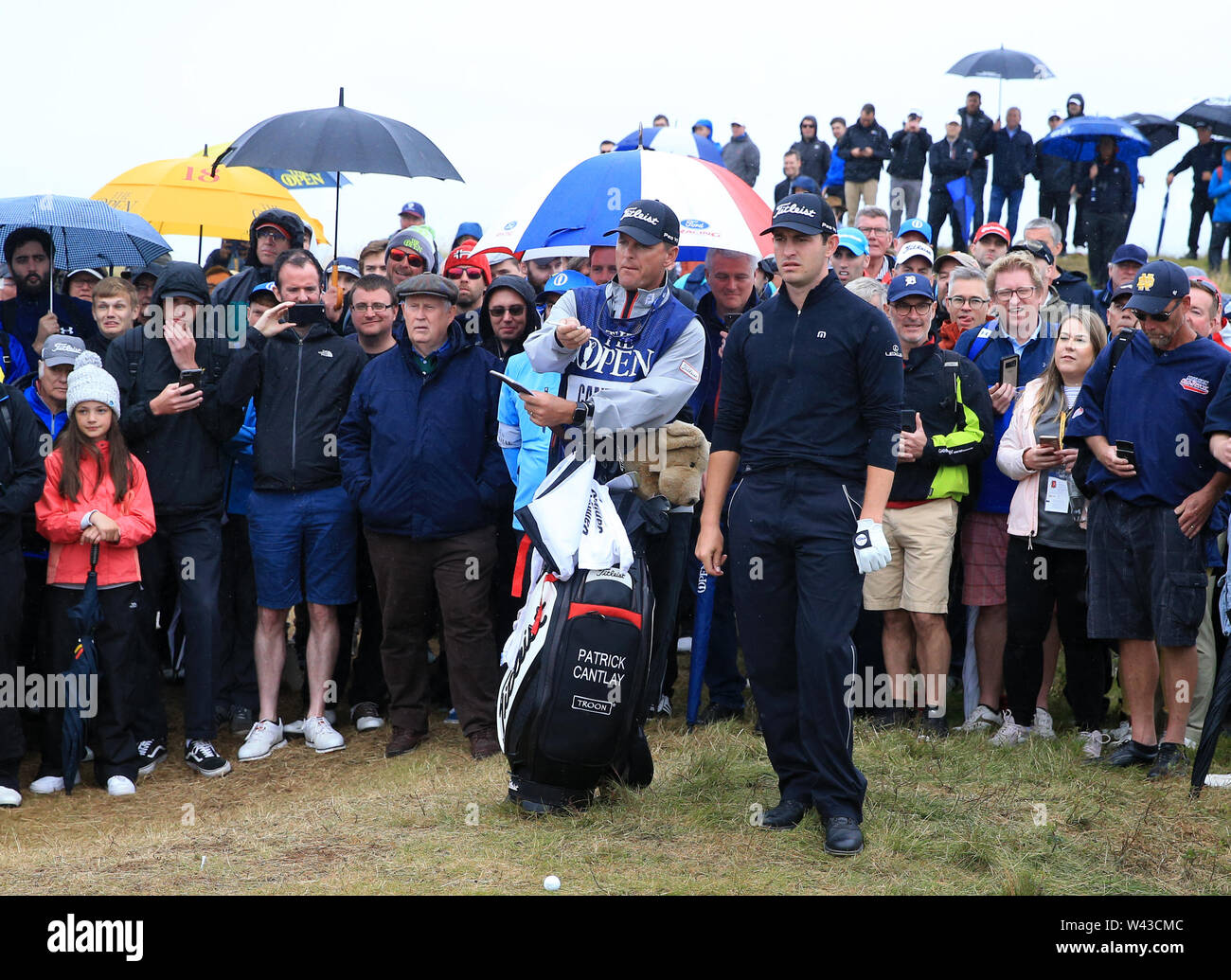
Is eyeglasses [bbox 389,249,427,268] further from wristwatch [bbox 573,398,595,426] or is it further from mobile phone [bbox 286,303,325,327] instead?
wristwatch [bbox 573,398,595,426]

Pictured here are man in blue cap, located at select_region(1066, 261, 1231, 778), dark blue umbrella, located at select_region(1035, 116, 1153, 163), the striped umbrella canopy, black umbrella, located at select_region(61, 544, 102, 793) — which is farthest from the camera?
dark blue umbrella, located at select_region(1035, 116, 1153, 163)

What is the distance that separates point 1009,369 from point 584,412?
3.37 metres

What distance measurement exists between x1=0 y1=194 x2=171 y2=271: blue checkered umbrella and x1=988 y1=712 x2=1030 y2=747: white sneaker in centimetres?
647

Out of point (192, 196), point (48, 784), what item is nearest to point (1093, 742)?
point (48, 784)

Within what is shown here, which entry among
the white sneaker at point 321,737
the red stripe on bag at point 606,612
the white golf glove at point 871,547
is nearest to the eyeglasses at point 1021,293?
the white golf glove at point 871,547

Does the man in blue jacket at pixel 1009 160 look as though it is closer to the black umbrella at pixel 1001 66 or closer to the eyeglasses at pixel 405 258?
the black umbrella at pixel 1001 66

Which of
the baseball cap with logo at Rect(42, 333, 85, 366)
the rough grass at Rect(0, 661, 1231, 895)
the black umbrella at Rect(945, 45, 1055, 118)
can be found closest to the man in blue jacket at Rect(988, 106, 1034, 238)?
the black umbrella at Rect(945, 45, 1055, 118)

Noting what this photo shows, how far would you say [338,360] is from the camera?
7984 millimetres

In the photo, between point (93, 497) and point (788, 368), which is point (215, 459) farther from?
point (788, 368)

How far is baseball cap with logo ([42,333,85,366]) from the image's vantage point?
303 inches

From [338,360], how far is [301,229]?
1825mm

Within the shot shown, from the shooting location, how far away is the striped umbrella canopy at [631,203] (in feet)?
25.9

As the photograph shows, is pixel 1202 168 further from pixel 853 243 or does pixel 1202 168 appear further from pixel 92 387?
pixel 92 387
